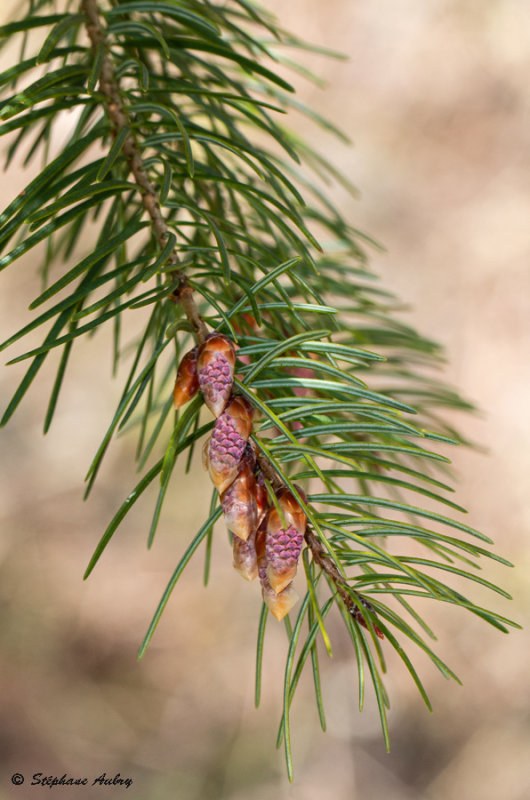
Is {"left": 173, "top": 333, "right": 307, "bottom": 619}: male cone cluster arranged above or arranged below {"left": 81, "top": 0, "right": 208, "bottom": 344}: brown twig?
below

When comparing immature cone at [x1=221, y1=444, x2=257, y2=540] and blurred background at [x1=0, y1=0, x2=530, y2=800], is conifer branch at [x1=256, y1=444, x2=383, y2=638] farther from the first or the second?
blurred background at [x1=0, y1=0, x2=530, y2=800]

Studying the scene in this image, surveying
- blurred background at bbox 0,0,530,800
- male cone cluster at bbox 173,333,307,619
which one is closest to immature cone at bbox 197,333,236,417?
male cone cluster at bbox 173,333,307,619

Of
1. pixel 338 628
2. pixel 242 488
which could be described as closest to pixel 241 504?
pixel 242 488

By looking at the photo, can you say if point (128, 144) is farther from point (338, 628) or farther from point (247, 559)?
point (338, 628)

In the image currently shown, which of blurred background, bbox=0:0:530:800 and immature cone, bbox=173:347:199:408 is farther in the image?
blurred background, bbox=0:0:530:800

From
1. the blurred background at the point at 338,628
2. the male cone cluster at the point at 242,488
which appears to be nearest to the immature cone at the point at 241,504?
the male cone cluster at the point at 242,488

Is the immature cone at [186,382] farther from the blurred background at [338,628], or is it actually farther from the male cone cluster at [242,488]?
the blurred background at [338,628]

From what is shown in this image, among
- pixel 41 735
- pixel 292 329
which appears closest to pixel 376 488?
pixel 41 735
